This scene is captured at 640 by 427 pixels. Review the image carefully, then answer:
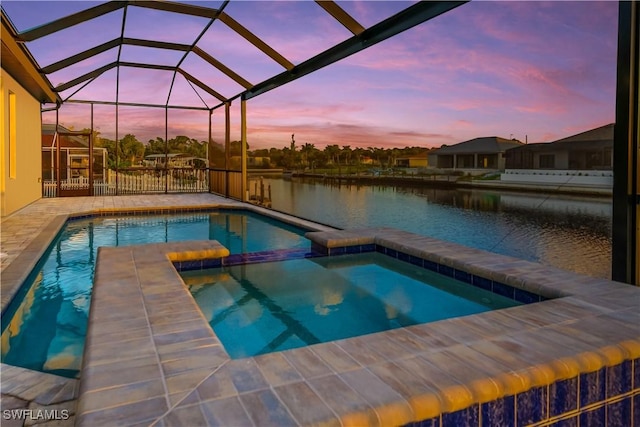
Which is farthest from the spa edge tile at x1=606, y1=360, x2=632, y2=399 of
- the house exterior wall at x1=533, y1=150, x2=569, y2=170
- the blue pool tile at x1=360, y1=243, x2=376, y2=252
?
the house exterior wall at x1=533, y1=150, x2=569, y2=170

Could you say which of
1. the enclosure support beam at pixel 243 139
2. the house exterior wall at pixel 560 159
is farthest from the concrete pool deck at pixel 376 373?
the house exterior wall at pixel 560 159

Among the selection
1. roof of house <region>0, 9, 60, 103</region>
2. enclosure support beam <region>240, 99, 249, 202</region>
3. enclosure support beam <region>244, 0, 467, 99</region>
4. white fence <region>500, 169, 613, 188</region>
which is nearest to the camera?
enclosure support beam <region>244, 0, 467, 99</region>

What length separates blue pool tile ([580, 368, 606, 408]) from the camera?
76.8 inches

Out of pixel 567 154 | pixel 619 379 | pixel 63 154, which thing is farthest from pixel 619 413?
pixel 63 154

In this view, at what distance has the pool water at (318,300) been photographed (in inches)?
125

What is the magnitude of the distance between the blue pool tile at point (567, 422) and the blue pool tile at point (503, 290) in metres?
1.65

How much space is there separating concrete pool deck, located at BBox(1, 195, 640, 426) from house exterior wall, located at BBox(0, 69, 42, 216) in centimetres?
630

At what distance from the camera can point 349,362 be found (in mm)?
1974

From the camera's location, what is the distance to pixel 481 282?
3852 millimetres

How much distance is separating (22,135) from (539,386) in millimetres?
10154

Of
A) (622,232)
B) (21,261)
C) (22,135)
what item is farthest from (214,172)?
(622,232)

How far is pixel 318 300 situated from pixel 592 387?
7.32ft

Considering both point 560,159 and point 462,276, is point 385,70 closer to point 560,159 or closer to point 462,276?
point 560,159

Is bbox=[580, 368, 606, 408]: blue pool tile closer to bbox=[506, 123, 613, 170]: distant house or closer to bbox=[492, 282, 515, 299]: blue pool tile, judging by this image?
bbox=[492, 282, 515, 299]: blue pool tile
